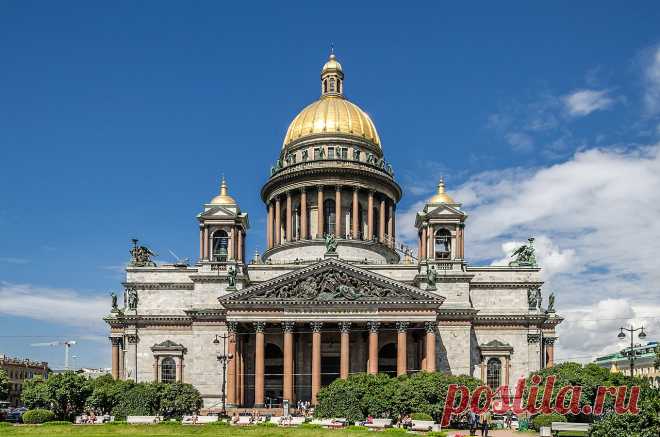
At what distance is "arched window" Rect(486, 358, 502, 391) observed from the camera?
249ft

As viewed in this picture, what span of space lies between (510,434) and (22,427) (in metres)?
33.5

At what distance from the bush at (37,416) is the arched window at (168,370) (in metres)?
19.4

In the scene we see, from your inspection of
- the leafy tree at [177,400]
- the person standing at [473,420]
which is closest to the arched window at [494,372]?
the person standing at [473,420]

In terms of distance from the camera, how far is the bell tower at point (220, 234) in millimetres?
78787

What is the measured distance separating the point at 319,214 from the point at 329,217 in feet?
6.02

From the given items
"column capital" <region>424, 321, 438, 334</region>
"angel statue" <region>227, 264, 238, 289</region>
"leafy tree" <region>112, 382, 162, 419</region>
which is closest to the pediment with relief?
"column capital" <region>424, 321, 438, 334</region>

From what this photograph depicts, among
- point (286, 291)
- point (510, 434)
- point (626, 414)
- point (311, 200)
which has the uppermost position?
point (311, 200)

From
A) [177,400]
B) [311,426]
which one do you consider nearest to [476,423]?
[311,426]

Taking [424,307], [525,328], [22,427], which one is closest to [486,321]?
[525,328]

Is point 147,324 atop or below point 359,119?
below

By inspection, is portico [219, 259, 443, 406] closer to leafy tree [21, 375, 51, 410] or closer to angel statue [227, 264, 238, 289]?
angel statue [227, 264, 238, 289]

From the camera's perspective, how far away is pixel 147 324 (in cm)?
7838

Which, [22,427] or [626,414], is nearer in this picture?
[626,414]

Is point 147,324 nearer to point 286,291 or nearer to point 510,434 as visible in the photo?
point 286,291
